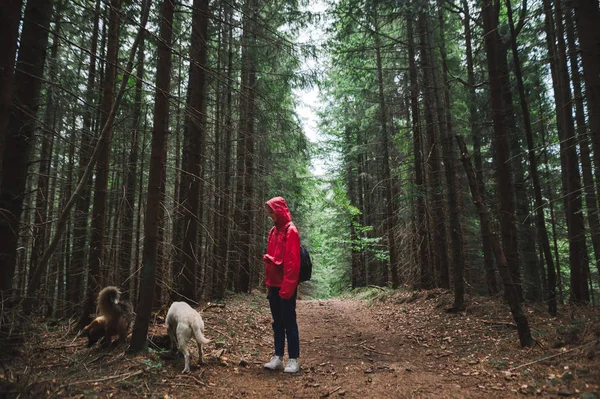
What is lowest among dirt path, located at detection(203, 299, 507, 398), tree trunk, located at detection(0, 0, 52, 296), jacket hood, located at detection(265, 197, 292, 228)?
dirt path, located at detection(203, 299, 507, 398)

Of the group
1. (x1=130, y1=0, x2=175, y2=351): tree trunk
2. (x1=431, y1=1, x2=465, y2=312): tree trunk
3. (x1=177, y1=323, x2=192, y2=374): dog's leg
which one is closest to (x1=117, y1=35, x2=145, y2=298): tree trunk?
(x1=130, y1=0, x2=175, y2=351): tree trunk

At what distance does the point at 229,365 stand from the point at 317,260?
1032 inches

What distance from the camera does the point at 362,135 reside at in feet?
70.9

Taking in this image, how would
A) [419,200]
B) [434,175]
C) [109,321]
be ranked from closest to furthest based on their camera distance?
[109,321], [434,175], [419,200]

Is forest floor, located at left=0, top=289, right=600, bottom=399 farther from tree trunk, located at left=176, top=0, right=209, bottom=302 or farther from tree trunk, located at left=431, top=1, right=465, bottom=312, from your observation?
tree trunk, located at left=176, top=0, right=209, bottom=302

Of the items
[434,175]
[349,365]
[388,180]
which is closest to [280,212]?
[349,365]

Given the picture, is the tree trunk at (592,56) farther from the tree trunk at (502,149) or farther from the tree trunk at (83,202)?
the tree trunk at (83,202)

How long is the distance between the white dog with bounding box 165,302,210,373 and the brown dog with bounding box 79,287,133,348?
881 mm

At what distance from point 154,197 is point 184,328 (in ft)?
6.44

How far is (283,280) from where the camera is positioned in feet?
15.5

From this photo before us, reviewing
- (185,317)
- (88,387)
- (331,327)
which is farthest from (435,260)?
(88,387)

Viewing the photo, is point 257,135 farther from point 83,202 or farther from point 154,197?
point 83,202

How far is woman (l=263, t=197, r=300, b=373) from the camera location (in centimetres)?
470

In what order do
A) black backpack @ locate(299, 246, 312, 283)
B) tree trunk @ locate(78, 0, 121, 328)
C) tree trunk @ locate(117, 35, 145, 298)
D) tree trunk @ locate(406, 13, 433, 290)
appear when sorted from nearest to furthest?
black backpack @ locate(299, 246, 312, 283) → tree trunk @ locate(78, 0, 121, 328) → tree trunk @ locate(117, 35, 145, 298) → tree trunk @ locate(406, 13, 433, 290)
